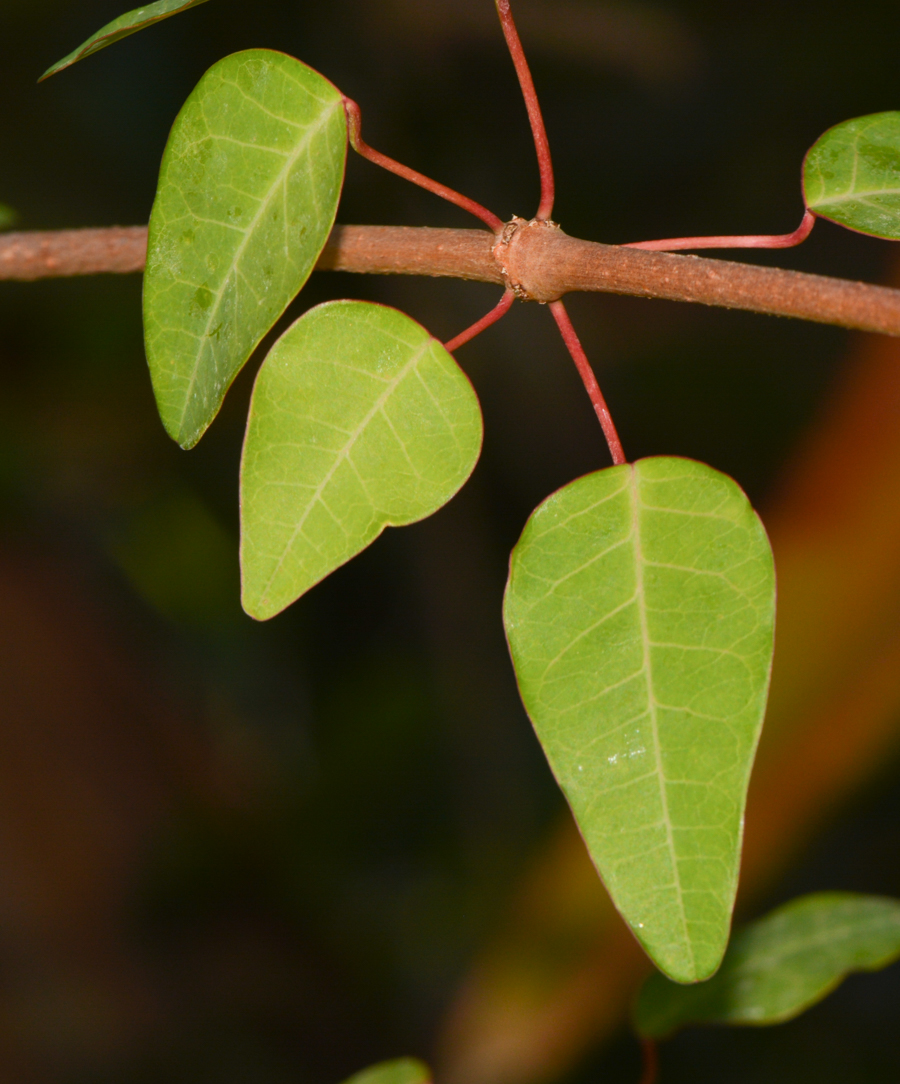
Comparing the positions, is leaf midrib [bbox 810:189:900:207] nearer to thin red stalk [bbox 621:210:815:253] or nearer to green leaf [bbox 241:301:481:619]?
thin red stalk [bbox 621:210:815:253]

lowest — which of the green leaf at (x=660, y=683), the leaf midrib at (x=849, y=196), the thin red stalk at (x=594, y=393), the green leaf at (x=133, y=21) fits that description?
the green leaf at (x=660, y=683)

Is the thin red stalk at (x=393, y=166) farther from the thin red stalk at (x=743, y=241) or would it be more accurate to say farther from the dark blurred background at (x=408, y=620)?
the dark blurred background at (x=408, y=620)

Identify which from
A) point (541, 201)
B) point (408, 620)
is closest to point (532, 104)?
point (541, 201)

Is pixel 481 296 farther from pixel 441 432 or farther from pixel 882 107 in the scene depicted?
pixel 441 432

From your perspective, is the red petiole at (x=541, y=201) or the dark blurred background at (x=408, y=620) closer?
the red petiole at (x=541, y=201)

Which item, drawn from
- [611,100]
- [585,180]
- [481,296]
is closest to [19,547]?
[481,296]

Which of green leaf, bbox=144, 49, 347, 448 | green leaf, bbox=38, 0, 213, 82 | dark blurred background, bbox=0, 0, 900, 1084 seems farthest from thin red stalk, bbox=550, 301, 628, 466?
dark blurred background, bbox=0, 0, 900, 1084

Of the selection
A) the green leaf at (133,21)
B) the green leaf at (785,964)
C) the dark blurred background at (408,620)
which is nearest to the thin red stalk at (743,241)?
the green leaf at (133,21)
